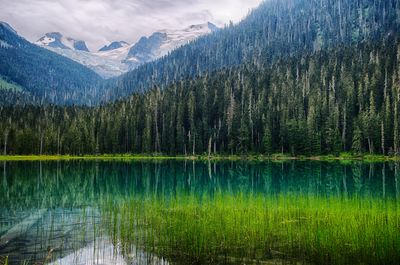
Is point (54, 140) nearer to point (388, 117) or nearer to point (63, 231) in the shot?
point (388, 117)

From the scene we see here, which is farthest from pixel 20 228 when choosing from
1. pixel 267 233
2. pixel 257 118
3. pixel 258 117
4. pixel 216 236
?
pixel 258 117

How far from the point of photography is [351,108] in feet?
422

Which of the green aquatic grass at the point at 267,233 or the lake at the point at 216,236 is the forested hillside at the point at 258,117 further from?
the lake at the point at 216,236

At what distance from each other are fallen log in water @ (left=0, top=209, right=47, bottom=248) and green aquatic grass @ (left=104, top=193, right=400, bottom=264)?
15.7 ft

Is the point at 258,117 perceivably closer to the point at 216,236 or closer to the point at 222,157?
the point at 222,157

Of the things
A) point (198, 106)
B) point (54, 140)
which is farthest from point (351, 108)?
point (54, 140)

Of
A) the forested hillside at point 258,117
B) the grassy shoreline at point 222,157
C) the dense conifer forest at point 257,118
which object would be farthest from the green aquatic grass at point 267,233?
the forested hillside at point 258,117

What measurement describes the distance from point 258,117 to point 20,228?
11989 centimetres

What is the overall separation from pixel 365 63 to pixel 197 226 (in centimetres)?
14798

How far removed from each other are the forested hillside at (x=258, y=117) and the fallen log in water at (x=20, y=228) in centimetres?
9954

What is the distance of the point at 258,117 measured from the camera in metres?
138

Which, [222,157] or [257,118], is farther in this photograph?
[257,118]

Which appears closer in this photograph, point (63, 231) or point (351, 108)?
point (63, 231)

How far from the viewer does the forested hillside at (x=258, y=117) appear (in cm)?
12088
